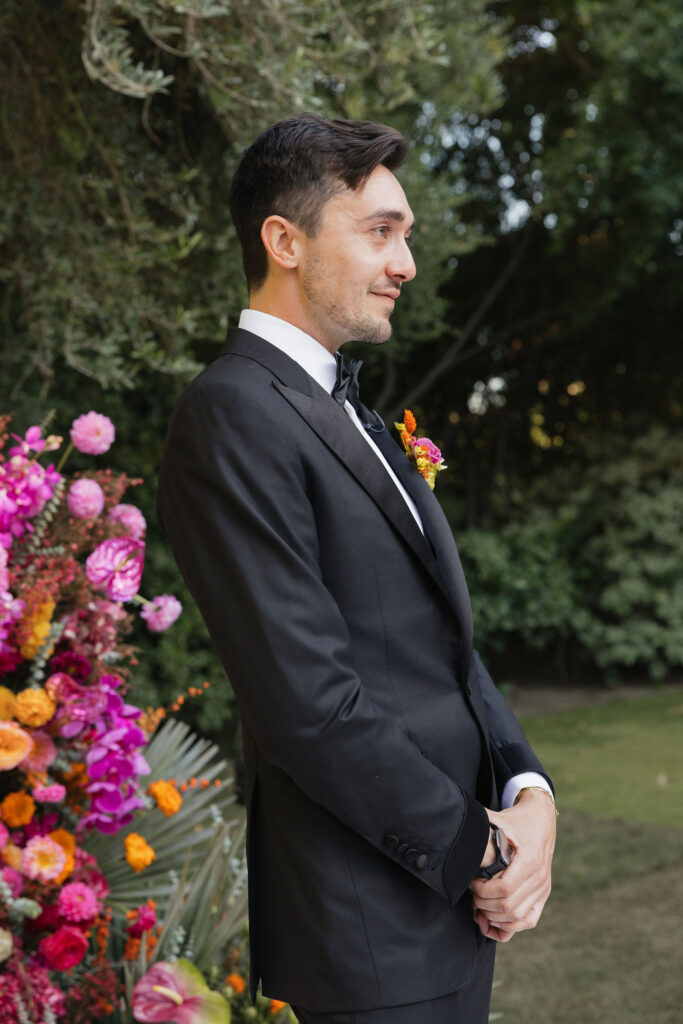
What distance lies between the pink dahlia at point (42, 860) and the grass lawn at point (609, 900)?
1.95 meters

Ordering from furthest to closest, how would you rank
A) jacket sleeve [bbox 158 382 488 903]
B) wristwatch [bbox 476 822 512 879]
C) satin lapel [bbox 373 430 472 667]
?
1. satin lapel [bbox 373 430 472 667]
2. wristwatch [bbox 476 822 512 879]
3. jacket sleeve [bbox 158 382 488 903]

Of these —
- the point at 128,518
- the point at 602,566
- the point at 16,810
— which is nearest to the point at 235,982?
the point at 16,810

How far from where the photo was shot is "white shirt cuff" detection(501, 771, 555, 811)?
155 cm

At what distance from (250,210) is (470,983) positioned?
44.8 inches

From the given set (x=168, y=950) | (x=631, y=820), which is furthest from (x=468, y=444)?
(x=168, y=950)

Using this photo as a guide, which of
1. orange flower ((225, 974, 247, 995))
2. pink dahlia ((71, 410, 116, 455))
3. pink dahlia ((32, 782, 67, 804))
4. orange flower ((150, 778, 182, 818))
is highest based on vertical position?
pink dahlia ((71, 410, 116, 455))

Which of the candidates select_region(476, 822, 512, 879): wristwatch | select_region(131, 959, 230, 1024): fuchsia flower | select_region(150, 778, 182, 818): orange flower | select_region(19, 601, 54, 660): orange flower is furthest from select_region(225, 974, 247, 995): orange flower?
select_region(476, 822, 512, 879): wristwatch

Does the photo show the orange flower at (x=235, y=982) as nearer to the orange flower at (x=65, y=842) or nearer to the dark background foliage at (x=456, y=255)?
the orange flower at (x=65, y=842)

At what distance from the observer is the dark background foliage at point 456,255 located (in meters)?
3.90

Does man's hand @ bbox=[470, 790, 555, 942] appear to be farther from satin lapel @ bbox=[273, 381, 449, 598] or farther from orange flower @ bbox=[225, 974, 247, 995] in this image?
orange flower @ bbox=[225, 974, 247, 995]

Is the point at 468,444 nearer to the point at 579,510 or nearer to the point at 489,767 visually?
the point at 579,510

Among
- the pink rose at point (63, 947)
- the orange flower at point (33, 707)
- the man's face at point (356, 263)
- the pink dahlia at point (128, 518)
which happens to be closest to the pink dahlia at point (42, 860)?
the pink rose at point (63, 947)

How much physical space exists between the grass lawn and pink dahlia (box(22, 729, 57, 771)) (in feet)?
6.68

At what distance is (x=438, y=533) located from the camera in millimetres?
1489
